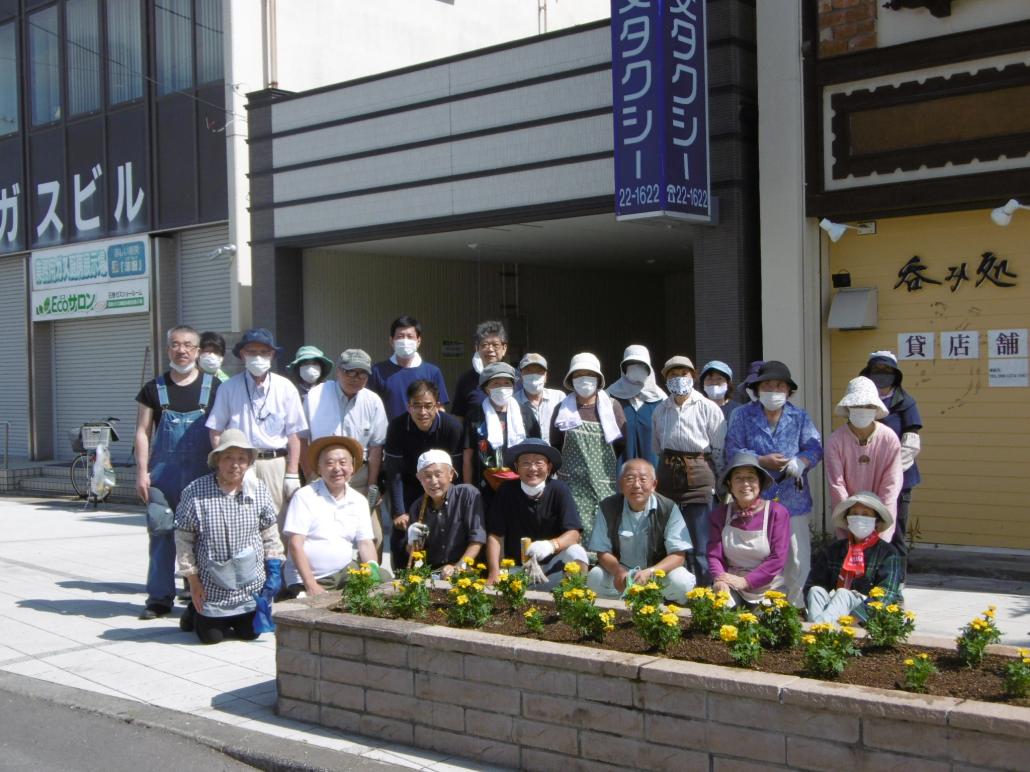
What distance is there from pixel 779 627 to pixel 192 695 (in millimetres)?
3159


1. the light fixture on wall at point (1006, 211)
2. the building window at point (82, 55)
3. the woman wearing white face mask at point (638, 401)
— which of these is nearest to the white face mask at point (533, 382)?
the woman wearing white face mask at point (638, 401)

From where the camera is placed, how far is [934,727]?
400cm

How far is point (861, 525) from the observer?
6.22 metres

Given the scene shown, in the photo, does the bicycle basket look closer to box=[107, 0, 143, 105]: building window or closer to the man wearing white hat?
box=[107, 0, 143, 105]: building window

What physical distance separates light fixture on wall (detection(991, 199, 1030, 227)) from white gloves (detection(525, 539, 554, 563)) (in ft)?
15.8

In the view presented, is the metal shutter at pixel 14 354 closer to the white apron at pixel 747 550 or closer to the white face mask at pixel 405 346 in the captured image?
the white face mask at pixel 405 346

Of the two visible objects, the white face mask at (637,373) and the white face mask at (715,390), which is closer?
the white face mask at (637,373)

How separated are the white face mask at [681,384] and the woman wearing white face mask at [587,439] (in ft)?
1.33

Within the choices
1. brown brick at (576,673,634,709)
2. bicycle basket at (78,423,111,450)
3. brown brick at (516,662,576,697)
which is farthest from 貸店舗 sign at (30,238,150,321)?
brown brick at (576,673,634,709)

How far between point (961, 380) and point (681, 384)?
10.7 feet

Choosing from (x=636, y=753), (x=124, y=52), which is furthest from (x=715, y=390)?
(x=124, y=52)

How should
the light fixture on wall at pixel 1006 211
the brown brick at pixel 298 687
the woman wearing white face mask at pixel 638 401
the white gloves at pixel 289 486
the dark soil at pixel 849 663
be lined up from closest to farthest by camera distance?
A: the dark soil at pixel 849 663, the brown brick at pixel 298 687, the woman wearing white face mask at pixel 638 401, the white gloves at pixel 289 486, the light fixture on wall at pixel 1006 211

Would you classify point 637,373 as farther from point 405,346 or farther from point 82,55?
point 82,55

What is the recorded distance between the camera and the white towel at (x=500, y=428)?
7633mm
